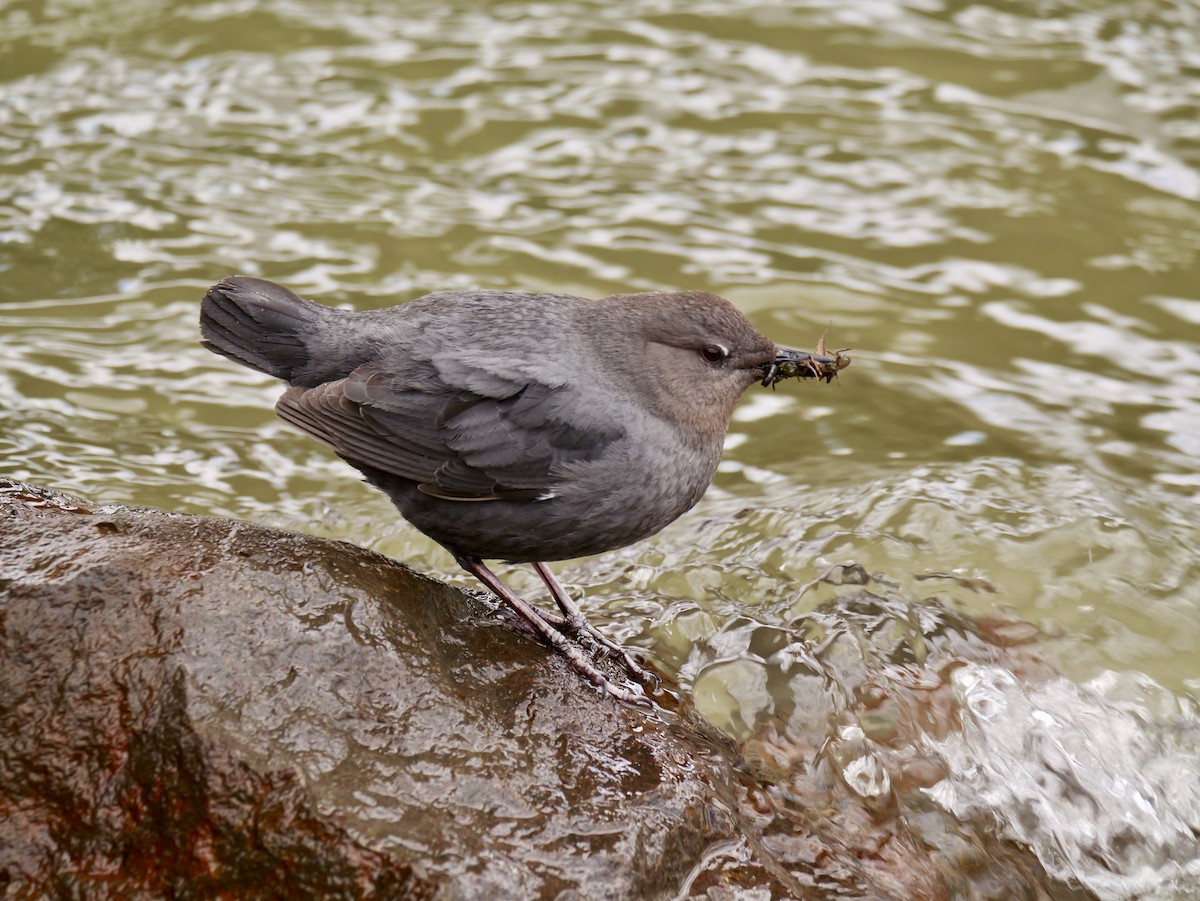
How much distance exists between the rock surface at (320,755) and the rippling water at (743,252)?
2.16ft

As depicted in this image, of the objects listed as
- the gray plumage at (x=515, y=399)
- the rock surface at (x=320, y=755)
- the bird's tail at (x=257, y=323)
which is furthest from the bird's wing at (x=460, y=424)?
the rock surface at (x=320, y=755)

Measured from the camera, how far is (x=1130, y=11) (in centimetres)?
904

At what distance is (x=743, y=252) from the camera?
6871 millimetres

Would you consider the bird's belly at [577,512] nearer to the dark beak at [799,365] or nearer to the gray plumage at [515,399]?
the gray plumage at [515,399]

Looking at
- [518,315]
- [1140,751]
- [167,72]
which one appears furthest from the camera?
[167,72]

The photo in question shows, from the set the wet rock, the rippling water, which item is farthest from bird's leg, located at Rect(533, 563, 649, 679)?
the wet rock

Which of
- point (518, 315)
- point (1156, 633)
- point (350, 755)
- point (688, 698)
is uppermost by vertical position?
point (518, 315)

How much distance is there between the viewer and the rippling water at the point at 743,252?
4504 millimetres

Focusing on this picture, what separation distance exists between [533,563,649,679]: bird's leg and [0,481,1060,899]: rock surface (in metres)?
0.31

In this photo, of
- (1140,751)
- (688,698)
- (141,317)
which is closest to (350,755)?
(688,698)

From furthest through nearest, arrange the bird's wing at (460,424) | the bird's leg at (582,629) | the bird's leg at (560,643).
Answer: the bird's leg at (582,629) → the bird's wing at (460,424) → the bird's leg at (560,643)

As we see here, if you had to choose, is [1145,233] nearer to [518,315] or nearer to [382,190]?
[382,190]

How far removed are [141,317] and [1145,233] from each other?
209 inches

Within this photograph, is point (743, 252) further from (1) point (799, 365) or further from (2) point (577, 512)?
(2) point (577, 512)
